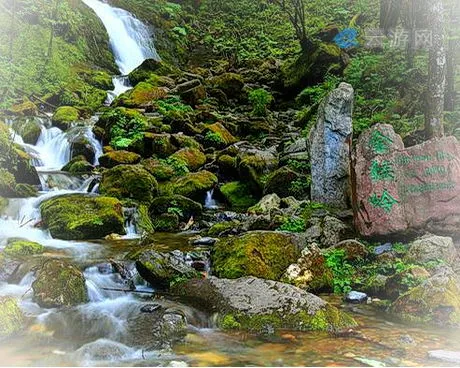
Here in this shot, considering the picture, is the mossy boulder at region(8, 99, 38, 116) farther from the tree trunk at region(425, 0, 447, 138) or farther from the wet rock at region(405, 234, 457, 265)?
the wet rock at region(405, 234, 457, 265)

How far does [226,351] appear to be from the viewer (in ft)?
10.2

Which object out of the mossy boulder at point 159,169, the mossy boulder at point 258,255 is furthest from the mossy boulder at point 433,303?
the mossy boulder at point 159,169

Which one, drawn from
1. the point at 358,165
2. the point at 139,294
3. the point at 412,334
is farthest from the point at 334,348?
the point at 358,165

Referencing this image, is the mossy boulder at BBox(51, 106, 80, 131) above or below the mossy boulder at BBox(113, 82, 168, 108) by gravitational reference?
below

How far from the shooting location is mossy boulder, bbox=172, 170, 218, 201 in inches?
325

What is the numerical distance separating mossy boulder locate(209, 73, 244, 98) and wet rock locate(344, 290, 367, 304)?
11.3 metres

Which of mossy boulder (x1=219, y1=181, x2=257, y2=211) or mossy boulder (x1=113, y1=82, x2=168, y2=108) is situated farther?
mossy boulder (x1=113, y1=82, x2=168, y2=108)

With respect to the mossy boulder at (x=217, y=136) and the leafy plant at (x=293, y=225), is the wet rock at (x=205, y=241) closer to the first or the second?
the leafy plant at (x=293, y=225)

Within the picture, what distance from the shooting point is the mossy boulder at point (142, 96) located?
12.5 m

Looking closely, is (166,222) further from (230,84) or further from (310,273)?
(230,84)

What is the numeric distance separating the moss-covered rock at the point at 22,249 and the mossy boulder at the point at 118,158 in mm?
3661

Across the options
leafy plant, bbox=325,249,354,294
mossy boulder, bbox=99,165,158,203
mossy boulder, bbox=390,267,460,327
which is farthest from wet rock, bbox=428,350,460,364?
mossy boulder, bbox=99,165,158,203

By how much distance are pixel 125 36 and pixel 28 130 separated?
9.53 metres

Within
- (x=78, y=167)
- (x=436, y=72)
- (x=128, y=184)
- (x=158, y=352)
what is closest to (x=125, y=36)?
(x=78, y=167)
